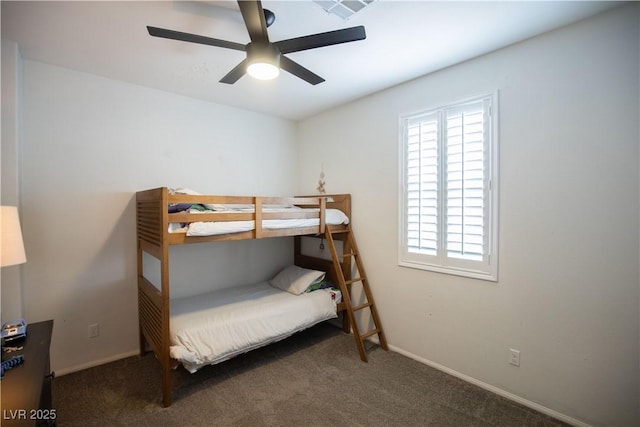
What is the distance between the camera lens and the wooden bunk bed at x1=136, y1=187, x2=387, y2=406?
2.10 meters

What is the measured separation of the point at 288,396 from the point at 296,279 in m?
1.20

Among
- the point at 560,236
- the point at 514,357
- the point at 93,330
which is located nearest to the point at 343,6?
the point at 560,236

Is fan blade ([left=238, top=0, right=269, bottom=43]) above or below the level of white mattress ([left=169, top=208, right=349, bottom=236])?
above

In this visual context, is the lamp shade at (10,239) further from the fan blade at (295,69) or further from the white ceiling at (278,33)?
the fan blade at (295,69)

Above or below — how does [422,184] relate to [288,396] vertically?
above

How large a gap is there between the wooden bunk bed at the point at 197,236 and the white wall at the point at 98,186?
0.21 m

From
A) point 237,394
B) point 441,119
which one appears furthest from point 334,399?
point 441,119

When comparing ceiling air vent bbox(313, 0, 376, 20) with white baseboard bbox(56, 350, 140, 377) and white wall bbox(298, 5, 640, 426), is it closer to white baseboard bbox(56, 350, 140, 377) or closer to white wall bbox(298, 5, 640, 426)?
white wall bbox(298, 5, 640, 426)

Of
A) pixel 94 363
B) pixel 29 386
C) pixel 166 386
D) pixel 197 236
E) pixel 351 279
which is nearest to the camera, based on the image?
pixel 29 386

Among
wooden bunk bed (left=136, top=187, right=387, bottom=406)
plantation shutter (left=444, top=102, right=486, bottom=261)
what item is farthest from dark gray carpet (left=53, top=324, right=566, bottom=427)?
plantation shutter (left=444, top=102, right=486, bottom=261)

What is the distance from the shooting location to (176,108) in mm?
3010

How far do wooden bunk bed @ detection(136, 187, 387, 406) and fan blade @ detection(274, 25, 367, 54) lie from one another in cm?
121

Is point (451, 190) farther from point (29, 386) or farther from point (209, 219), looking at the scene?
point (29, 386)

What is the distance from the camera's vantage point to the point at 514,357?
2145mm
